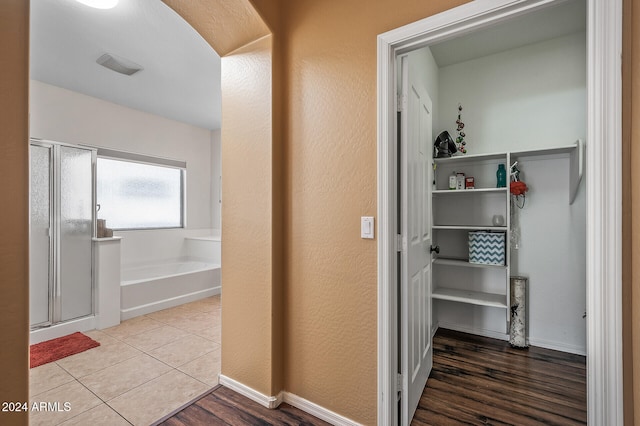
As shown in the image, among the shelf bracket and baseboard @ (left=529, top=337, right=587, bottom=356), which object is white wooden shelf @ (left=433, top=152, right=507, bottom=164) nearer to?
Result: the shelf bracket

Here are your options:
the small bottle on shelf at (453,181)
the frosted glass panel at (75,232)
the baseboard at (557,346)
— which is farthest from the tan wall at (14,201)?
the baseboard at (557,346)

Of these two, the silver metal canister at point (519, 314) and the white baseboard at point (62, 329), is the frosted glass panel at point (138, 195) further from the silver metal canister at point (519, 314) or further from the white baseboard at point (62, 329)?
the silver metal canister at point (519, 314)

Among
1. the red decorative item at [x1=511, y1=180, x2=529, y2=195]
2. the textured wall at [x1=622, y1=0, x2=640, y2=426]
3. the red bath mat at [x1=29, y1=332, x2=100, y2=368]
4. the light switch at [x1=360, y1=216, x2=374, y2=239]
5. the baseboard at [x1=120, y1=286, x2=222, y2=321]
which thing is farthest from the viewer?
the baseboard at [x1=120, y1=286, x2=222, y2=321]

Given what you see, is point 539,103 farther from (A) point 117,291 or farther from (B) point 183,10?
(A) point 117,291

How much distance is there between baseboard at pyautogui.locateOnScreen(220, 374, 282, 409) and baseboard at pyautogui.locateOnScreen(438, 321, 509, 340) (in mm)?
2005

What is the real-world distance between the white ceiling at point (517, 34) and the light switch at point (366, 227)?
160cm

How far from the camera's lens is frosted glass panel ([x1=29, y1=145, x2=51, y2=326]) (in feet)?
9.00

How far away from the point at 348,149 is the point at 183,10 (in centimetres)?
126

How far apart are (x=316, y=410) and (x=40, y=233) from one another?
9.70ft

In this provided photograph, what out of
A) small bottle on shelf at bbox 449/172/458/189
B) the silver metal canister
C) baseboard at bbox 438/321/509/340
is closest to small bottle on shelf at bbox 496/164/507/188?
small bottle on shelf at bbox 449/172/458/189

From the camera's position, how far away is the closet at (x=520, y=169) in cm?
255

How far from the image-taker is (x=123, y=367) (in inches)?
92.9

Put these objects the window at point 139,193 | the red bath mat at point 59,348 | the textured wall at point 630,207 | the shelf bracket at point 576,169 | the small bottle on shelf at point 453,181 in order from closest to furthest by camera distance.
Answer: the textured wall at point 630,207, the shelf bracket at point 576,169, the red bath mat at point 59,348, the small bottle on shelf at point 453,181, the window at point 139,193

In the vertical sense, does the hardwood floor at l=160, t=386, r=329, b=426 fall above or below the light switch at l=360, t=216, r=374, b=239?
below
